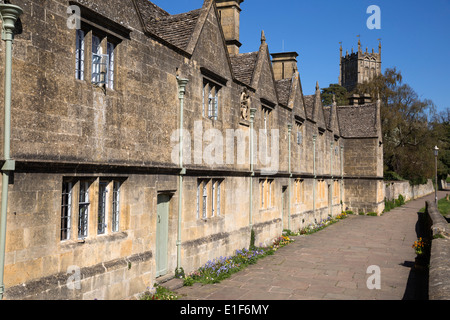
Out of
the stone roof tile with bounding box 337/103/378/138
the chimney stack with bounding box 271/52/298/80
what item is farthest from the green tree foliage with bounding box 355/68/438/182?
the chimney stack with bounding box 271/52/298/80

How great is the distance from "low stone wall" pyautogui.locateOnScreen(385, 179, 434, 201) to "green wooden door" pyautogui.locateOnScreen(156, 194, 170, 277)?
31.0 m

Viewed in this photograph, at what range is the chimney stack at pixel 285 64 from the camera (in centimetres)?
2361

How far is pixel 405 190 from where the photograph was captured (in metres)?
44.6

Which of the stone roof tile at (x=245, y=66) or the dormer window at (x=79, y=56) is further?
the stone roof tile at (x=245, y=66)

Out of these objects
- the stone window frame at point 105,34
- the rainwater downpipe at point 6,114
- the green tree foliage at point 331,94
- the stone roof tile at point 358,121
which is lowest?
the rainwater downpipe at point 6,114

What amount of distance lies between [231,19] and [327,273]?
35.7ft

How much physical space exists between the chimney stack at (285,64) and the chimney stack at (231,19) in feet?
20.5

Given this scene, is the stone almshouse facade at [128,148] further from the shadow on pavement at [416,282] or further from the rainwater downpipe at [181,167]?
the shadow on pavement at [416,282]

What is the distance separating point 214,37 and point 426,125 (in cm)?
4350

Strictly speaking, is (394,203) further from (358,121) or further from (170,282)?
(170,282)

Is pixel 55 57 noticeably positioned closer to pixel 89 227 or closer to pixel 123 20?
pixel 123 20

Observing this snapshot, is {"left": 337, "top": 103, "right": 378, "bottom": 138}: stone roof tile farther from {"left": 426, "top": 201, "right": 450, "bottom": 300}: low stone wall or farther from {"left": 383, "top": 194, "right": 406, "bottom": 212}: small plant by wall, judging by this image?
{"left": 426, "top": 201, "right": 450, "bottom": 300}: low stone wall

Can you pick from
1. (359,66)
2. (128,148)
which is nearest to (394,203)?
(128,148)

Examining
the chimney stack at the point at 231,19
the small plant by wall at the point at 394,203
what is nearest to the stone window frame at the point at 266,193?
the chimney stack at the point at 231,19
